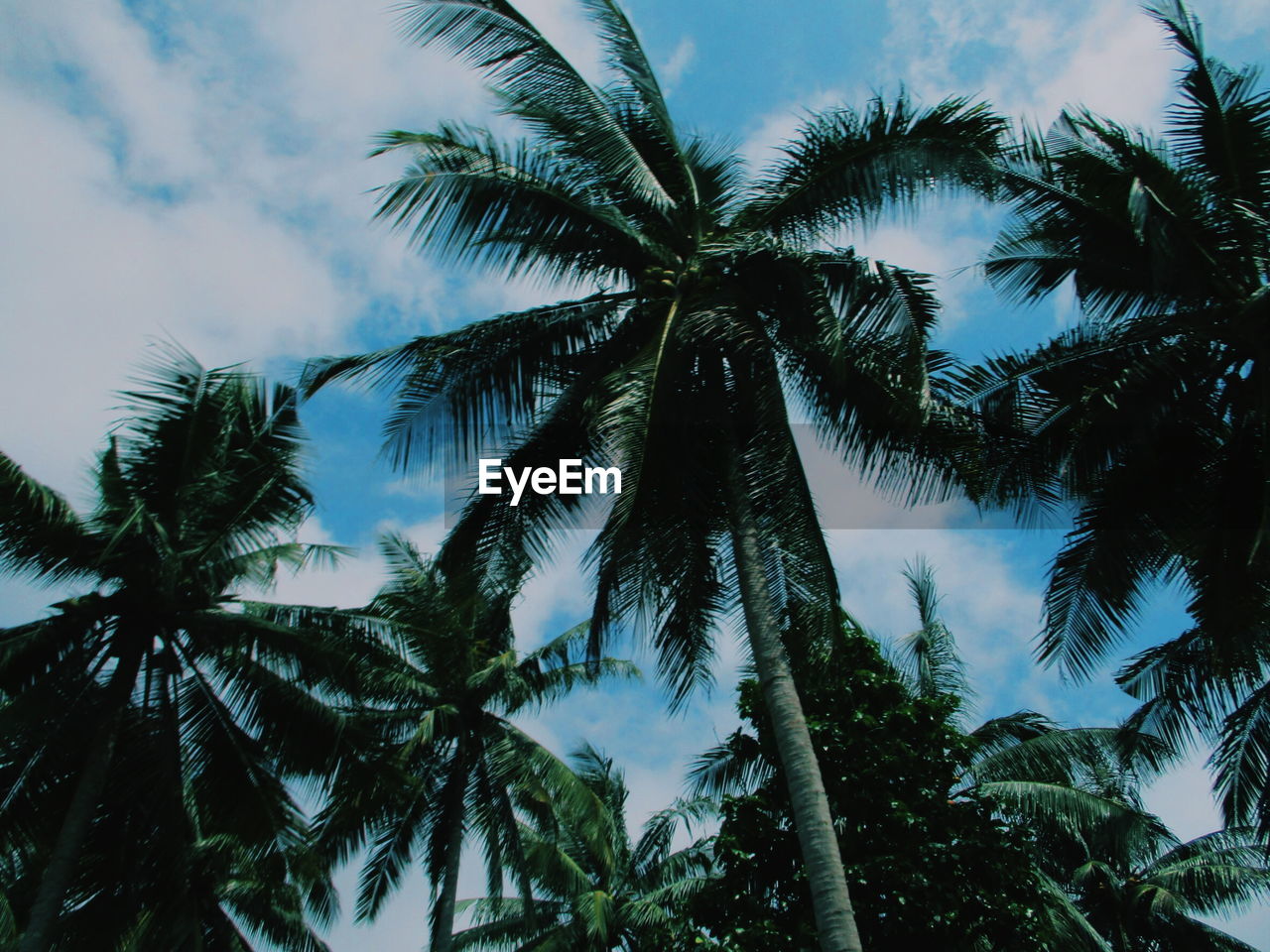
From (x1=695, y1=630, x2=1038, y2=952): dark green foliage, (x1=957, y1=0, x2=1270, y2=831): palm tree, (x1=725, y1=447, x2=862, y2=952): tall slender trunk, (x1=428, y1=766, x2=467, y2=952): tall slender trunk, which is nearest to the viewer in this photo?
(x1=725, y1=447, x2=862, y2=952): tall slender trunk

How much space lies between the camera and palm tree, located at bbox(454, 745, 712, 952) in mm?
20375

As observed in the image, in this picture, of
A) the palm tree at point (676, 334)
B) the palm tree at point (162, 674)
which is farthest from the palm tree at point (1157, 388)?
the palm tree at point (162, 674)

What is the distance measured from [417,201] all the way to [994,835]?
11.6m

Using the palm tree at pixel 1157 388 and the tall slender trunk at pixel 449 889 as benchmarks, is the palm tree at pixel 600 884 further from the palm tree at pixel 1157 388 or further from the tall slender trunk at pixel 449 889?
the palm tree at pixel 1157 388

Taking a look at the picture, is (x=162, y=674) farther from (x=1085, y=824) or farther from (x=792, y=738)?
(x=1085, y=824)

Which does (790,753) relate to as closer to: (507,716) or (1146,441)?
(1146,441)

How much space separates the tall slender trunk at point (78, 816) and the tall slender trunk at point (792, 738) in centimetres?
746

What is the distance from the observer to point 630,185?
10.5 metres

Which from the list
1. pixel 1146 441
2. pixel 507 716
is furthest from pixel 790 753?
pixel 507 716

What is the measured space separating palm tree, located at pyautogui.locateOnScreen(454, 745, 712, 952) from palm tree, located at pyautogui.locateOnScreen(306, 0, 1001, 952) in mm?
9926

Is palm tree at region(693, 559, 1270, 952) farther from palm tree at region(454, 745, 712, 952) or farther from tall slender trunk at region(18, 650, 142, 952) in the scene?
tall slender trunk at region(18, 650, 142, 952)

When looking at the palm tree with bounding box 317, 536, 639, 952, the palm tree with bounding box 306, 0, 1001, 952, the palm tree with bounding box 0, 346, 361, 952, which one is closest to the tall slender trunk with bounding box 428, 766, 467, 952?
the palm tree with bounding box 317, 536, 639, 952

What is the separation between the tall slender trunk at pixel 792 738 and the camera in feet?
25.3

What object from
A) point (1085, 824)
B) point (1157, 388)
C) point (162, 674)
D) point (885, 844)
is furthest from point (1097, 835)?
point (162, 674)
